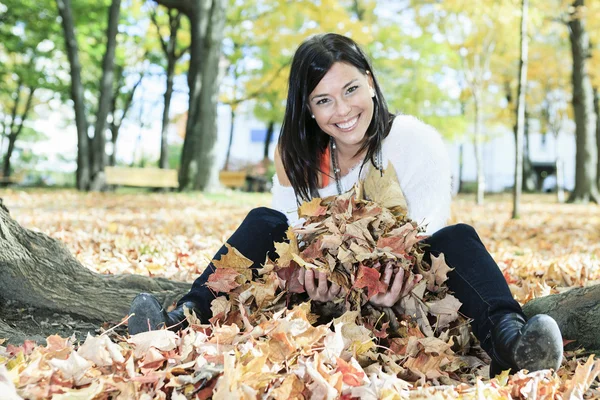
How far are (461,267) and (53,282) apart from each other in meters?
1.82

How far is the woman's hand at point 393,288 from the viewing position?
2.08m

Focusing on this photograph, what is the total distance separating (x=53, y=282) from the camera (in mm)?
2627

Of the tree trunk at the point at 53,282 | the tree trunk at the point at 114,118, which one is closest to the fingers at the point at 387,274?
the tree trunk at the point at 53,282

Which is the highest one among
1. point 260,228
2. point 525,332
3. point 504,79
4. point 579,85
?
point 504,79

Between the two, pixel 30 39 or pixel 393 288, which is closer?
pixel 393 288

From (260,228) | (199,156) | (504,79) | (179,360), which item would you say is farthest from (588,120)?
(179,360)

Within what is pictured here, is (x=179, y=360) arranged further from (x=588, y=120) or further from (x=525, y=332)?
(x=588, y=120)

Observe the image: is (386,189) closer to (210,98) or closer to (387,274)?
(387,274)

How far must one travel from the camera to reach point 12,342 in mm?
2152

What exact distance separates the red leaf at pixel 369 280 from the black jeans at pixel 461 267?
32cm

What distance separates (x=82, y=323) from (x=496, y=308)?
5.77 feet

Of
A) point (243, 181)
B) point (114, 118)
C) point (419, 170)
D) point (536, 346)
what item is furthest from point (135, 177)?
point (114, 118)

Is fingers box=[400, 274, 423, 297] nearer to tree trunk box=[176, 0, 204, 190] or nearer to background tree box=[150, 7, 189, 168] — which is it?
tree trunk box=[176, 0, 204, 190]

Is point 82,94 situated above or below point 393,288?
above
